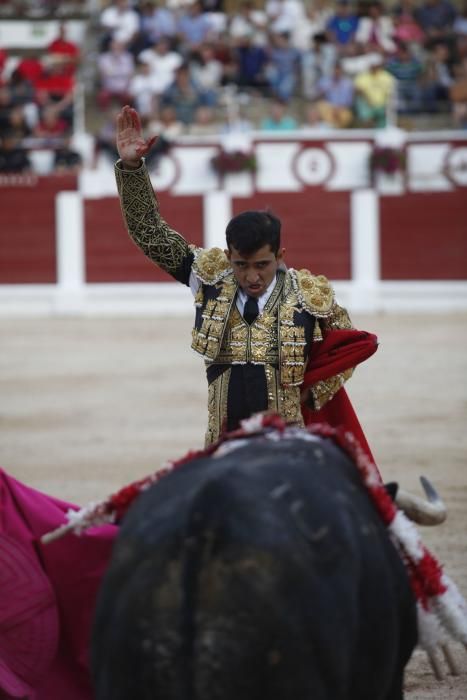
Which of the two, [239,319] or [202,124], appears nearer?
[239,319]

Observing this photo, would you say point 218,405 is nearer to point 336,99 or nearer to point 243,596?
point 243,596

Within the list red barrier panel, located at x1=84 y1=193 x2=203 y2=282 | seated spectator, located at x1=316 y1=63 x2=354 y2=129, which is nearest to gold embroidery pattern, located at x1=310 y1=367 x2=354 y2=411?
red barrier panel, located at x1=84 y1=193 x2=203 y2=282

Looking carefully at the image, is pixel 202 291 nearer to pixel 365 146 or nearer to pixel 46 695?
pixel 46 695

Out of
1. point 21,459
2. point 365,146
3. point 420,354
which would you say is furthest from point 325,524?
point 365,146

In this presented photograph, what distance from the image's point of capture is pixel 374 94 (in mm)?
13453

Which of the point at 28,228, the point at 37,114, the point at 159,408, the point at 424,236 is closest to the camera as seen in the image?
the point at 159,408

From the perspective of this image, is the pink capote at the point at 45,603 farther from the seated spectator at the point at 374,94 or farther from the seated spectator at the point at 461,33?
the seated spectator at the point at 461,33

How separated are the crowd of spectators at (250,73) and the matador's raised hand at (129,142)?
1008 cm

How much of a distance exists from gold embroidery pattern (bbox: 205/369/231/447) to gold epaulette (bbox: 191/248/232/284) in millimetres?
204

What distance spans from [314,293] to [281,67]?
36.3 ft

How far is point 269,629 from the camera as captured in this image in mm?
1850

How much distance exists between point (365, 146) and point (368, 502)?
11741 millimetres

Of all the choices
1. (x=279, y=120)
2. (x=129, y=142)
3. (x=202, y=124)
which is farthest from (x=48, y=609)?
(x=279, y=120)

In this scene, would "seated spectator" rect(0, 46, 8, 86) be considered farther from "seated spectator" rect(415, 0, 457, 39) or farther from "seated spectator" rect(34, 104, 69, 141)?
"seated spectator" rect(415, 0, 457, 39)
